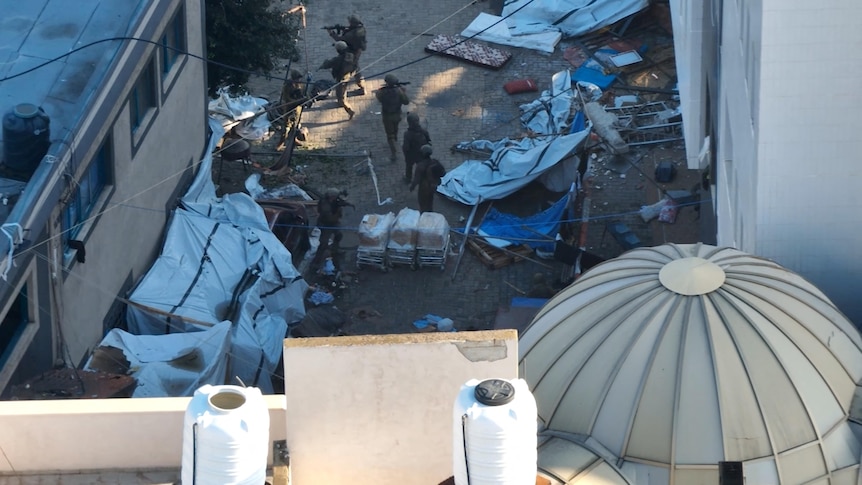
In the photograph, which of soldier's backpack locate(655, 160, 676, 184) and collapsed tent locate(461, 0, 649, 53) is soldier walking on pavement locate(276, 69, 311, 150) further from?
soldier's backpack locate(655, 160, 676, 184)

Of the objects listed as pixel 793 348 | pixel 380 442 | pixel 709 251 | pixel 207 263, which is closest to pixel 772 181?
pixel 709 251

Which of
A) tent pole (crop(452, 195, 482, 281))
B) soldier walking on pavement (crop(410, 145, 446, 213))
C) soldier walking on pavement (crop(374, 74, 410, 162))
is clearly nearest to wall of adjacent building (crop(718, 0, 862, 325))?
tent pole (crop(452, 195, 482, 281))

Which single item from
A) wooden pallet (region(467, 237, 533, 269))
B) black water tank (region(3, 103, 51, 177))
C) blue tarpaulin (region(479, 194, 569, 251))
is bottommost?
wooden pallet (region(467, 237, 533, 269))

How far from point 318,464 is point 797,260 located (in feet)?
26.8

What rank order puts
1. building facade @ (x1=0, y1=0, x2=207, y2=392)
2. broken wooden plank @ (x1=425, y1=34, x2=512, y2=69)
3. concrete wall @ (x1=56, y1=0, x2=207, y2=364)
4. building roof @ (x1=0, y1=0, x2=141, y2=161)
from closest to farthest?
building facade @ (x1=0, y1=0, x2=207, y2=392), concrete wall @ (x1=56, y1=0, x2=207, y2=364), building roof @ (x1=0, y1=0, x2=141, y2=161), broken wooden plank @ (x1=425, y1=34, x2=512, y2=69)

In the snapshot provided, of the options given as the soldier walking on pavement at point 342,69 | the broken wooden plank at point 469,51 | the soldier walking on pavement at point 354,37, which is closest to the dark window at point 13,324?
the soldier walking on pavement at point 342,69

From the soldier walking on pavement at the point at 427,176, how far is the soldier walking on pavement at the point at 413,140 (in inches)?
12.5

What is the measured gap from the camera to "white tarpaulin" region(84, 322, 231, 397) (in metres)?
18.3

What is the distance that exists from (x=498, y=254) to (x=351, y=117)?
5.88 m

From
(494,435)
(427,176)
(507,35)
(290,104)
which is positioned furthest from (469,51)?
(494,435)

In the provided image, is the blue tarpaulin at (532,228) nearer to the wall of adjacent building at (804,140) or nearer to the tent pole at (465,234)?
the tent pole at (465,234)

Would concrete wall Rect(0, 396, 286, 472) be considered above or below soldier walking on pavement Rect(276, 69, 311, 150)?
above

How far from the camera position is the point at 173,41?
22.1 meters

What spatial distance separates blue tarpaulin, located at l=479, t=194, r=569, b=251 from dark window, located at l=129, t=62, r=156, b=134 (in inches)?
239
